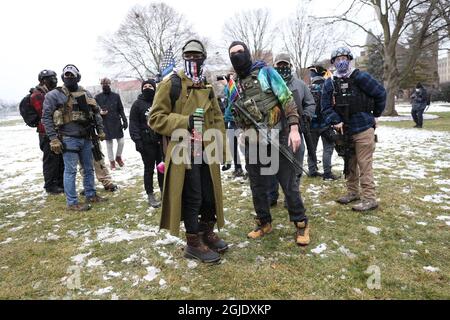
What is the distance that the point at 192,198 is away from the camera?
3.27 meters

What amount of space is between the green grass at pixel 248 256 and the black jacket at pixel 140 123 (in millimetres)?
1147

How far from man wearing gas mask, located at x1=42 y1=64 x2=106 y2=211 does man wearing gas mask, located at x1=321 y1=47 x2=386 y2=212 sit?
12.3 ft

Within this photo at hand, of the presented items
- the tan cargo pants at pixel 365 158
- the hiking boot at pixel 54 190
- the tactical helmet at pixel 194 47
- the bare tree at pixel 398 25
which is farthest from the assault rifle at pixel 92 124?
the bare tree at pixel 398 25

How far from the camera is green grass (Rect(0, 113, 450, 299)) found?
2.85 m

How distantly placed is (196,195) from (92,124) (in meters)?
2.99

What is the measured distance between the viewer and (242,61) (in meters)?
3.40

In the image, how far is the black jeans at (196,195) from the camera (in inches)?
128

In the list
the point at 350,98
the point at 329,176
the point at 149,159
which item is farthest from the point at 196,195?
the point at 329,176

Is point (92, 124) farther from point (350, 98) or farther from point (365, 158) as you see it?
point (365, 158)

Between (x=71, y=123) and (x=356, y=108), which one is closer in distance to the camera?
(x=356, y=108)

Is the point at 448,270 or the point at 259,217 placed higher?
the point at 259,217

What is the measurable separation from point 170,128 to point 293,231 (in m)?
2.09
